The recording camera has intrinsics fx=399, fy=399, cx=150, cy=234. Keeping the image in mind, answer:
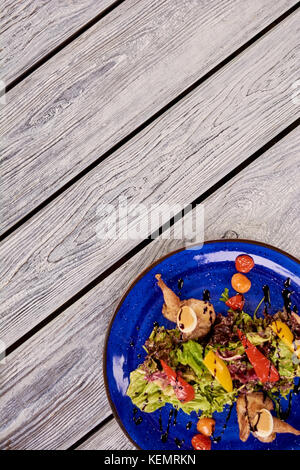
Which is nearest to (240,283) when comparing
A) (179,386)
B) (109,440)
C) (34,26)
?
(179,386)

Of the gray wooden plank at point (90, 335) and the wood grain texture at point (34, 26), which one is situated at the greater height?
the wood grain texture at point (34, 26)

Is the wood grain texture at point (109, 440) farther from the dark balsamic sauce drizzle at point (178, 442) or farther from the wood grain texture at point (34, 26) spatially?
the wood grain texture at point (34, 26)

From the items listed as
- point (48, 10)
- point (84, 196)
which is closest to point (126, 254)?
point (84, 196)

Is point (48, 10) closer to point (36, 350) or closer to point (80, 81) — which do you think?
point (80, 81)

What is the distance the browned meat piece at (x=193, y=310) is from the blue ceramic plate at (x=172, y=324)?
0.8 inches

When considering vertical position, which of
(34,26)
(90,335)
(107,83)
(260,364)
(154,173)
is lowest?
(260,364)

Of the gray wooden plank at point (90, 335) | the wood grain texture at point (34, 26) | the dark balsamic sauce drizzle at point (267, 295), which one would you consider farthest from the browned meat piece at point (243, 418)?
the wood grain texture at point (34, 26)

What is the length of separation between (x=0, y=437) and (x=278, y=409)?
0.72 m

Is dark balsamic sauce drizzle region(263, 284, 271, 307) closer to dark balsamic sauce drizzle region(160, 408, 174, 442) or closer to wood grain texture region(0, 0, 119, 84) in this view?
dark balsamic sauce drizzle region(160, 408, 174, 442)

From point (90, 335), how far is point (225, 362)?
346 mm

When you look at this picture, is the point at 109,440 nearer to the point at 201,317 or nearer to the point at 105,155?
the point at 201,317

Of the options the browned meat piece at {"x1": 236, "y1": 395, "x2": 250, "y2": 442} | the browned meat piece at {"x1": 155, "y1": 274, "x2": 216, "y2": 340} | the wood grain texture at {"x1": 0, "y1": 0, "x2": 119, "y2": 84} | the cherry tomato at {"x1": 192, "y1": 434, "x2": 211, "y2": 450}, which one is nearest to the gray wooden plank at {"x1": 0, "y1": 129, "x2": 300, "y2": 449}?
the browned meat piece at {"x1": 155, "y1": 274, "x2": 216, "y2": 340}

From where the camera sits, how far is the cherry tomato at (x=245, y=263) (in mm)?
928

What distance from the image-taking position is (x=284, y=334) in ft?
2.99
